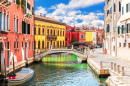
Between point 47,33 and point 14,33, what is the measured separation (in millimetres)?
22743

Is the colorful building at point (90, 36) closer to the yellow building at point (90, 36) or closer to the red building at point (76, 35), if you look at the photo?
the yellow building at point (90, 36)

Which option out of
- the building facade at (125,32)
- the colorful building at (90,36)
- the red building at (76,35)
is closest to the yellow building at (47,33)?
the red building at (76,35)

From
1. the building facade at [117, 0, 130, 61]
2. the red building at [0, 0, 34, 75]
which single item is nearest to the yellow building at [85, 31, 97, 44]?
the red building at [0, 0, 34, 75]

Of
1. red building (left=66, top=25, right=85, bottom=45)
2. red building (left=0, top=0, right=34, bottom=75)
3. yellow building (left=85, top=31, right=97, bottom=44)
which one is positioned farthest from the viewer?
yellow building (left=85, top=31, right=97, bottom=44)

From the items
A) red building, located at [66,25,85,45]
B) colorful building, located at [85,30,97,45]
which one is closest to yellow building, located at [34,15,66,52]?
red building, located at [66,25,85,45]

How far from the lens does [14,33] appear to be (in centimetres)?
1859

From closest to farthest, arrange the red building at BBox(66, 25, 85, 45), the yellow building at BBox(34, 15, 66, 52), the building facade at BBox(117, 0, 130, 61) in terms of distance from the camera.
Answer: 1. the building facade at BBox(117, 0, 130, 61)
2. the yellow building at BBox(34, 15, 66, 52)
3. the red building at BBox(66, 25, 85, 45)

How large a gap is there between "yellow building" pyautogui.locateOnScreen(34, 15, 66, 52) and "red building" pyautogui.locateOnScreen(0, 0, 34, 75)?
10265 mm

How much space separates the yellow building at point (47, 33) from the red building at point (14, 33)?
10.3 meters

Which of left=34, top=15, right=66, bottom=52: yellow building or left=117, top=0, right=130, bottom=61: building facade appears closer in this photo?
left=117, top=0, right=130, bottom=61: building facade

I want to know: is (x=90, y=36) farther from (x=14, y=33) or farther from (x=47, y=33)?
(x=14, y=33)

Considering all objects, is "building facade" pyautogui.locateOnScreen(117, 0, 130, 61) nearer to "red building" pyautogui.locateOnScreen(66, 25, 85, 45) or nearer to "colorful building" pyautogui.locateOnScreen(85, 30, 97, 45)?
"red building" pyautogui.locateOnScreen(66, 25, 85, 45)

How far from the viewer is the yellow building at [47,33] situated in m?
37.3

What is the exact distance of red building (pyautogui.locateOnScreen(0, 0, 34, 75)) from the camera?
15227mm
